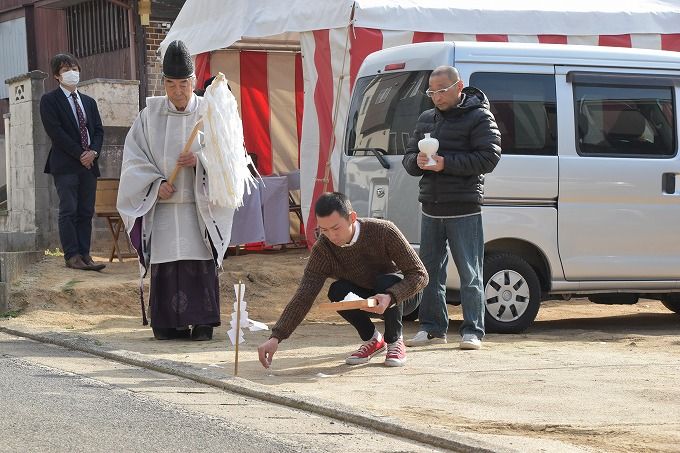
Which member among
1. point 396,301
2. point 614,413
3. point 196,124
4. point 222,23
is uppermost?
point 222,23

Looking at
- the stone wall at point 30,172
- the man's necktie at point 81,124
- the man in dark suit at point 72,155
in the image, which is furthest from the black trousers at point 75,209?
the stone wall at point 30,172

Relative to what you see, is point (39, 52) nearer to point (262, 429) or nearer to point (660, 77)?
point (660, 77)

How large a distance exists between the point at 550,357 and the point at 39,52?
15.4 m

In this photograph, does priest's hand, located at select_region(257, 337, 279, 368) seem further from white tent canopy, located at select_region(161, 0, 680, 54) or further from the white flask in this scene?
white tent canopy, located at select_region(161, 0, 680, 54)

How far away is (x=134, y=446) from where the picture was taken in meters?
5.64

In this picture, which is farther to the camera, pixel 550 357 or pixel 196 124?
pixel 196 124

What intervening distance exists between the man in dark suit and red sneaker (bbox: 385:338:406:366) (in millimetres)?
4970

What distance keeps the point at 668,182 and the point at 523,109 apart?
1.34 metres

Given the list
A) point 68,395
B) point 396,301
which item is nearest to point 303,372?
point 396,301

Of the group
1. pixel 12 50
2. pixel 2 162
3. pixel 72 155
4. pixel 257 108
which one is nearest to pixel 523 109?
pixel 72 155

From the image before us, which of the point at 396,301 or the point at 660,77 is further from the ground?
the point at 660,77

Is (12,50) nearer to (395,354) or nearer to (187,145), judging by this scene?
(187,145)

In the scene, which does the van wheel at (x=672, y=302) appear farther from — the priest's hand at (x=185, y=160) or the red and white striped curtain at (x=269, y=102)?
the red and white striped curtain at (x=269, y=102)

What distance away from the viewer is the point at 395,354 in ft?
26.9
